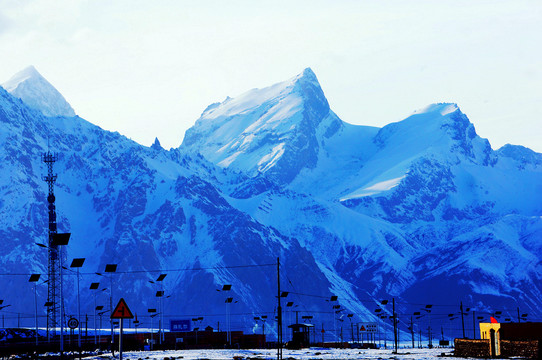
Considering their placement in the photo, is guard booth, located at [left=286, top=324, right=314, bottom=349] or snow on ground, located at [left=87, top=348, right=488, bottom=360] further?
guard booth, located at [left=286, top=324, right=314, bottom=349]

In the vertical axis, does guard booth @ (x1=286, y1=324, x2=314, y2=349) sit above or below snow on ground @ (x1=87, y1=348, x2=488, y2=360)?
above

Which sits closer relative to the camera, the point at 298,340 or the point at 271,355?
the point at 271,355

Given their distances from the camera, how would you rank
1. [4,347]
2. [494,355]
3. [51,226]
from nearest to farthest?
[494,355], [4,347], [51,226]

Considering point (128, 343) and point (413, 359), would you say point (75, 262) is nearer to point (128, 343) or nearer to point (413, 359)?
point (128, 343)

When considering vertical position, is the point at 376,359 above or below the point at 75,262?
below

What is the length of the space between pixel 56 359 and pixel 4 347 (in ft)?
110

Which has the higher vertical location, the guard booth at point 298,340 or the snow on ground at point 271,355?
the guard booth at point 298,340

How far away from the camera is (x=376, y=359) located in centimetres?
→ 9269

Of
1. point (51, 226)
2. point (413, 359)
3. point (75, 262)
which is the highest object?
point (51, 226)

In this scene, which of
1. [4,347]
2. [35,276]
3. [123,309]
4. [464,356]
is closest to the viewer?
[123,309]

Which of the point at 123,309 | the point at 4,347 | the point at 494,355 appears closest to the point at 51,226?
the point at 4,347

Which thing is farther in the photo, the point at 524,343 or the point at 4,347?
the point at 4,347

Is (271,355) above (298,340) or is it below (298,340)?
below

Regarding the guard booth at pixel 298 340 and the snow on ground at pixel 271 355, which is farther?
the guard booth at pixel 298 340
